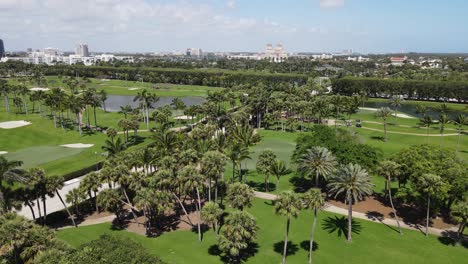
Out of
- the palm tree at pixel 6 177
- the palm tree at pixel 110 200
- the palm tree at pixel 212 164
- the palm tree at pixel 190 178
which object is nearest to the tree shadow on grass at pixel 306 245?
the palm tree at pixel 190 178

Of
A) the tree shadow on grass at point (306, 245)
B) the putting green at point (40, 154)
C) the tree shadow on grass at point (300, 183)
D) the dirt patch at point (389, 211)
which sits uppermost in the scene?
the putting green at point (40, 154)

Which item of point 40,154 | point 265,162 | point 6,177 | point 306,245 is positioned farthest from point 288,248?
point 40,154

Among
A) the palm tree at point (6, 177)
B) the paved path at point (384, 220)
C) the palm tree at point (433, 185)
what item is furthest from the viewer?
the paved path at point (384, 220)

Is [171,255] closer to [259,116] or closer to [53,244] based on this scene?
[53,244]

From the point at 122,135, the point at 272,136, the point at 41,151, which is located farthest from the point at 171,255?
the point at 272,136

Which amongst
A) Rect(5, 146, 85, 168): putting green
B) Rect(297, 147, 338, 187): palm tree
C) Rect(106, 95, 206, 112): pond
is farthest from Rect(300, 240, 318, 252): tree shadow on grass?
Rect(106, 95, 206, 112): pond

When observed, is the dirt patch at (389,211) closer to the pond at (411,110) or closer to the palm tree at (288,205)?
the palm tree at (288,205)

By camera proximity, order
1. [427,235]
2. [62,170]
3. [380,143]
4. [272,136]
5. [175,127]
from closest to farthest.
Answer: [427,235], [62,170], [380,143], [272,136], [175,127]
